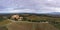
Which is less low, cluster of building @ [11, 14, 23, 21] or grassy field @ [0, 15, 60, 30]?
cluster of building @ [11, 14, 23, 21]

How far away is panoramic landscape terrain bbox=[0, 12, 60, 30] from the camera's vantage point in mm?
950

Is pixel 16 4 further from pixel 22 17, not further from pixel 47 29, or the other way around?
pixel 47 29

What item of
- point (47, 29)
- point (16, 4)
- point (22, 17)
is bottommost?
point (47, 29)

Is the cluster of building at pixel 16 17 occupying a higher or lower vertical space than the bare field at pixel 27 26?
higher

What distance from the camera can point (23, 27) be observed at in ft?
3.10

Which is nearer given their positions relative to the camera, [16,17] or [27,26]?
[27,26]

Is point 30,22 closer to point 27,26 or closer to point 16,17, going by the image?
point 27,26

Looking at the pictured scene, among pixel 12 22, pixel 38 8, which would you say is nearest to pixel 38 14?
pixel 38 8


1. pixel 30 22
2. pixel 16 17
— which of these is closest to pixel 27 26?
pixel 30 22

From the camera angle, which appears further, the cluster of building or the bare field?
the cluster of building

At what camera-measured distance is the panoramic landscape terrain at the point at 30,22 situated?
950 millimetres

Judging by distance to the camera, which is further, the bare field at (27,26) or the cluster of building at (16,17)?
the cluster of building at (16,17)

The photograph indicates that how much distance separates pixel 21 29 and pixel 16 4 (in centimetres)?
30

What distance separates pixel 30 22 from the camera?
979 mm
